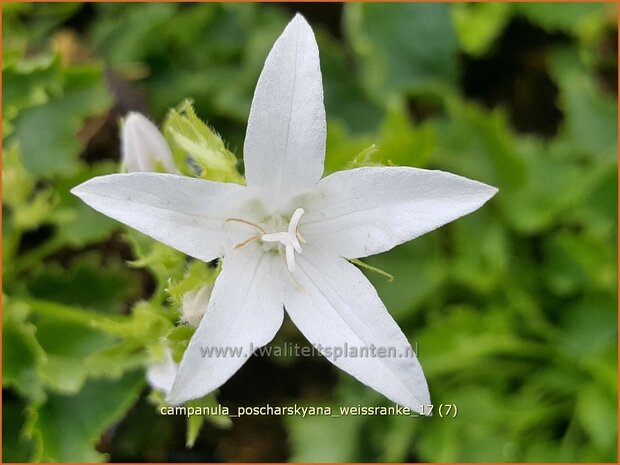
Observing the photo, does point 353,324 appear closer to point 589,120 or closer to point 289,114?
point 289,114

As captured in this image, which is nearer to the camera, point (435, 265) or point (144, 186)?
point (144, 186)

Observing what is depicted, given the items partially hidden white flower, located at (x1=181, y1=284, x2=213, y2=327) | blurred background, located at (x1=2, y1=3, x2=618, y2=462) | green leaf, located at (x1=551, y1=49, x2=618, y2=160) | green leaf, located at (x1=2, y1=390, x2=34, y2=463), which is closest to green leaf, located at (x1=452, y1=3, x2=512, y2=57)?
blurred background, located at (x1=2, y1=3, x2=618, y2=462)

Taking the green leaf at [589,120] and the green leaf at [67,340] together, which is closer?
A: the green leaf at [67,340]

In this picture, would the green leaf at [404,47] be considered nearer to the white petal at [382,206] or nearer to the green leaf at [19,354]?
the white petal at [382,206]

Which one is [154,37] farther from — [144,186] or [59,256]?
[144,186]

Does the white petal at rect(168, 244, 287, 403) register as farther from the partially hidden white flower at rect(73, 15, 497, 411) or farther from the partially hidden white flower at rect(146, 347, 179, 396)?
the partially hidden white flower at rect(146, 347, 179, 396)

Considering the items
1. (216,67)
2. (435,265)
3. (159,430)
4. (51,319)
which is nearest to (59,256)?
(51,319)

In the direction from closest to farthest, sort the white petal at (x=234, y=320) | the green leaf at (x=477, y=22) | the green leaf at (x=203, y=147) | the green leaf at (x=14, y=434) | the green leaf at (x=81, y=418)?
the white petal at (x=234, y=320), the green leaf at (x=203, y=147), the green leaf at (x=81, y=418), the green leaf at (x=14, y=434), the green leaf at (x=477, y=22)

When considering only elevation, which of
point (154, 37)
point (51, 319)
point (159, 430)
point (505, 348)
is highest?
point (154, 37)

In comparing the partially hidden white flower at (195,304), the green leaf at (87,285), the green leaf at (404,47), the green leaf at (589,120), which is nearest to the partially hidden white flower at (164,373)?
the partially hidden white flower at (195,304)
